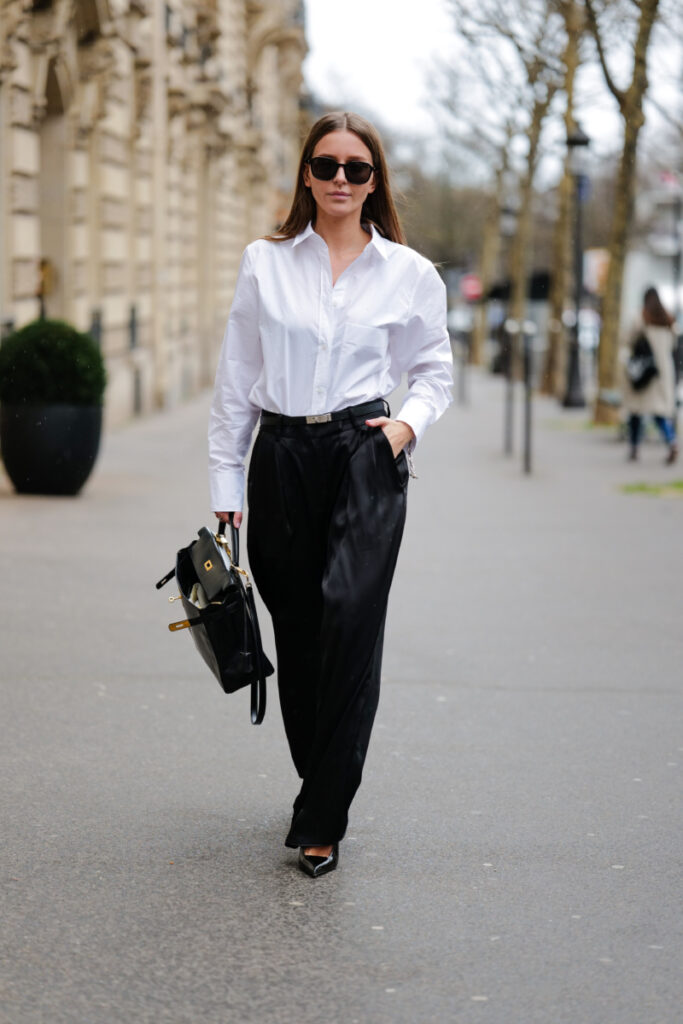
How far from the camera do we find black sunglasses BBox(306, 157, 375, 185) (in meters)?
4.18

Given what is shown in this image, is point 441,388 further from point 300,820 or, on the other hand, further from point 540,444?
point 540,444

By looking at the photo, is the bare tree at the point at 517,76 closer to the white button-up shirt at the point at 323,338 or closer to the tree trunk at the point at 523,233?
the tree trunk at the point at 523,233

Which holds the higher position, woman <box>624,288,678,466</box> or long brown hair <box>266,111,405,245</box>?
long brown hair <box>266,111,405,245</box>

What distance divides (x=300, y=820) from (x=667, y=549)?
Answer: 6986 mm

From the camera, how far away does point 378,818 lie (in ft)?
15.8

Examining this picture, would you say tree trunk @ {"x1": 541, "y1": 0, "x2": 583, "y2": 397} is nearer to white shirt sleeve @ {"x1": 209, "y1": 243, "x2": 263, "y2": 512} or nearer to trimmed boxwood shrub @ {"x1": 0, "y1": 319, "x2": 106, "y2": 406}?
trimmed boxwood shrub @ {"x1": 0, "y1": 319, "x2": 106, "y2": 406}

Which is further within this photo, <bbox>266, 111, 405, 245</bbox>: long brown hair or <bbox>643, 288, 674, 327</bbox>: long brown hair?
<bbox>643, 288, 674, 327</bbox>: long brown hair

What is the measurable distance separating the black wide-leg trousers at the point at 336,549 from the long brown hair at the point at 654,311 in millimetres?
13337

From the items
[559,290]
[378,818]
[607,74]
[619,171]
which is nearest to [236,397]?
[378,818]

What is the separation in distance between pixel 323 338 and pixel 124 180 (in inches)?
710

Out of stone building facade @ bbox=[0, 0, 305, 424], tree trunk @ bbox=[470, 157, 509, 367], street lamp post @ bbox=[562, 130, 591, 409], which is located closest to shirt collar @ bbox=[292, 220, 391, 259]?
stone building facade @ bbox=[0, 0, 305, 424]

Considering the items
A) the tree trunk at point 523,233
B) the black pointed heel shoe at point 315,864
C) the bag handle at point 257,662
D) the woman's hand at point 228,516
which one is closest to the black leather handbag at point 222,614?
the bag handle at point 257,662

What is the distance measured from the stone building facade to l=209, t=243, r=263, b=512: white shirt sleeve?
9.36 m

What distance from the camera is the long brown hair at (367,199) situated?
4.21 metres
